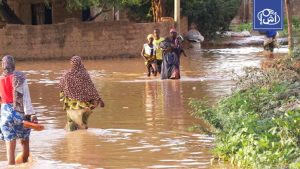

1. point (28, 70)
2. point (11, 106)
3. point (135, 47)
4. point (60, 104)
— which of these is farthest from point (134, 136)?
point (135, 47)

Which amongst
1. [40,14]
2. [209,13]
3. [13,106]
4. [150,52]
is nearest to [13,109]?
[13,106]

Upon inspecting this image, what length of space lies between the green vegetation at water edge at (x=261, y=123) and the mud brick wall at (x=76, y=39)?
71.5 ft

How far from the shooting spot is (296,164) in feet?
24.5

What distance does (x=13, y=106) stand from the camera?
10.3 meters

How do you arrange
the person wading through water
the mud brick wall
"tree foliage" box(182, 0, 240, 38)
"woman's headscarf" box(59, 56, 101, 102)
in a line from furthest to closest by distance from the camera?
"tree foliage" box(182, 0, 240, 38), the mud brick wall, the person wading through water, "woman's headscarf" box(59, 56, 101, 102)

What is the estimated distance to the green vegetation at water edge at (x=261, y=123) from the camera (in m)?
8.34

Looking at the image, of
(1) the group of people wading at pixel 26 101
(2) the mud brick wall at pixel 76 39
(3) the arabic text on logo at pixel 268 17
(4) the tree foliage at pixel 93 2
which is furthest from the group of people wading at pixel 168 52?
(2) the mud brick wall at pixel 76 39

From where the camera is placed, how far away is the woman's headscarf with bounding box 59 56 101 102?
1310 cm

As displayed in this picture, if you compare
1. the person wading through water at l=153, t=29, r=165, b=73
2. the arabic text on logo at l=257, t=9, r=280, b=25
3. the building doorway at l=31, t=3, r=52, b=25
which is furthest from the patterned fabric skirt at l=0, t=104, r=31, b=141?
the building doorway at l=31, t=3, r=52, b=25

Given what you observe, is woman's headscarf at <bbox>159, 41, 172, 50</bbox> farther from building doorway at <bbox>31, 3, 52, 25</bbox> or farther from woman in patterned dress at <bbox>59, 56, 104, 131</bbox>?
building doorway at <bbox>31, 3, 52, 25</bbox>

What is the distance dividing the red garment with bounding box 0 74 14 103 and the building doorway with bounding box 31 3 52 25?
33713 mm

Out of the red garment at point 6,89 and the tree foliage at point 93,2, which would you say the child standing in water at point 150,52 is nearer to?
the tree foliage at point 93,2

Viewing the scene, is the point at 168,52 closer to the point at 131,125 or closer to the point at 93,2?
the point at 131,125

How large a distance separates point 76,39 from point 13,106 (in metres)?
24.7
